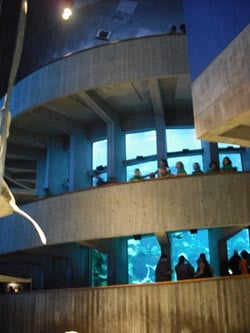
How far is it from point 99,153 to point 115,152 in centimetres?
147

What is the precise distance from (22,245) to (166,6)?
29.4 feet

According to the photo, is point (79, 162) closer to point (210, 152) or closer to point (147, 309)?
point (210, 152)

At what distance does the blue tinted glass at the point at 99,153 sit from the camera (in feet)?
47.2

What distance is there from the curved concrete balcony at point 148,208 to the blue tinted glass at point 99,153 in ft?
11.1

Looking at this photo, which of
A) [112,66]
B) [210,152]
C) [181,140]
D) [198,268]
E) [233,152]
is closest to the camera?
[198,268]

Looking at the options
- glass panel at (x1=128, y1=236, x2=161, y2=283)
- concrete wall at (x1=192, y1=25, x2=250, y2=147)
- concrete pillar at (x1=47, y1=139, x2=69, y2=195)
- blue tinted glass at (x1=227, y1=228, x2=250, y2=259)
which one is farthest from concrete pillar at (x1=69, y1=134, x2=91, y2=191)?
concrete wall at (x1=192, y1=25, x2=250, y2=147)

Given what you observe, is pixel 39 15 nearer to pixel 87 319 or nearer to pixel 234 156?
pixel 234 156

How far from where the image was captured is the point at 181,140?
13602mm

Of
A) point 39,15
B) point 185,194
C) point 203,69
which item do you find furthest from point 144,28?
point 203,69

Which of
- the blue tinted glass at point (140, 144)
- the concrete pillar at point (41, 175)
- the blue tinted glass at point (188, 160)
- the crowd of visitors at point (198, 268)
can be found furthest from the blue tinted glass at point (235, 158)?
the concrete pillar at point (41, 175)

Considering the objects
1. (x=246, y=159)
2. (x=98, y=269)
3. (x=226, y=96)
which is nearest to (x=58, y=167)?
(x=98, y=269)

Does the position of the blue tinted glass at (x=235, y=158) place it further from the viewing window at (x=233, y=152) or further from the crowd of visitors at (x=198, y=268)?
the crowd of visitors at (x=198, y=268)

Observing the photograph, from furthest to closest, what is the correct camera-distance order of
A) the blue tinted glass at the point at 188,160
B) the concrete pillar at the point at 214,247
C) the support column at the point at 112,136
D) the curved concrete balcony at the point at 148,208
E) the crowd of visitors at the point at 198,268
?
the blue tinted glass at the point at 188,160
the support column at the point at 112,136
the concrete pillar at the point at 214,247
the curved concrete balcony at the point at 148,208
the crowd of visitors at the point at 198,268

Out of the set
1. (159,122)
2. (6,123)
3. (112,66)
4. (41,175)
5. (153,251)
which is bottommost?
(6,123)
